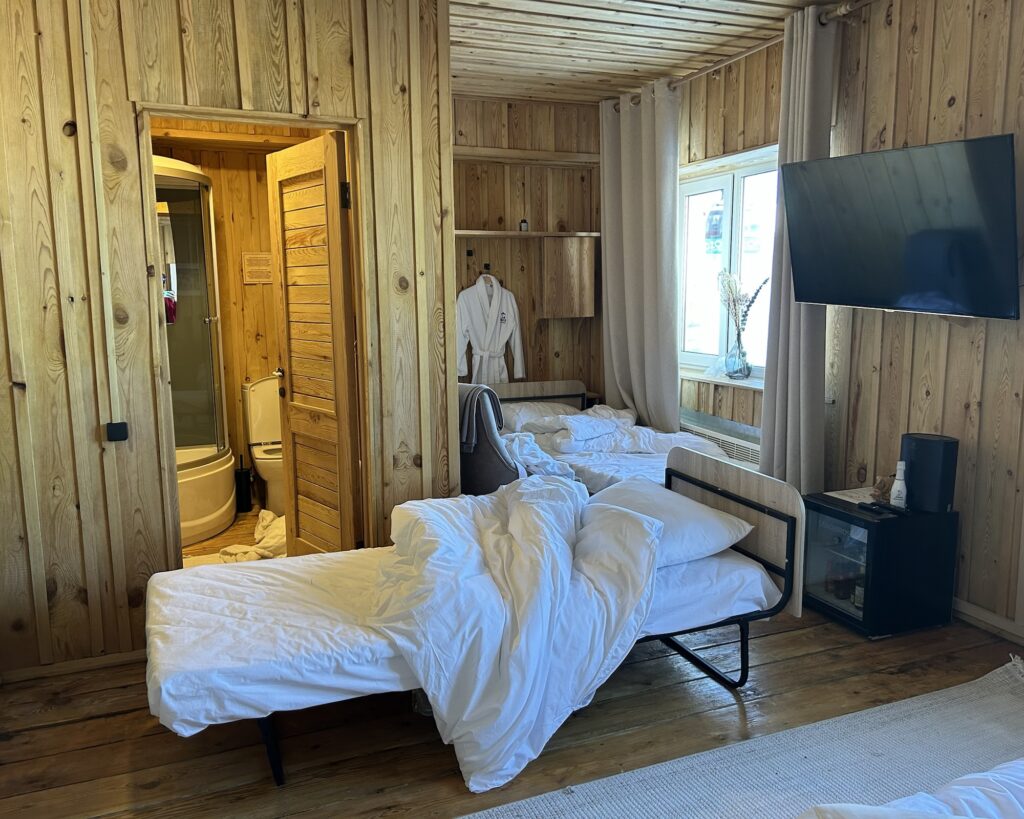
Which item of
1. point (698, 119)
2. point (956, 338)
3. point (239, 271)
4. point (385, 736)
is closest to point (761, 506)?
point (956, 338)

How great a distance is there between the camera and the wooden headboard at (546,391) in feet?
19.9

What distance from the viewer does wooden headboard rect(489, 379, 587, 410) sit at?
6.06m

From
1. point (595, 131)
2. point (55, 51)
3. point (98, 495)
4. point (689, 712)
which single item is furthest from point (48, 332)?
point (595, 131)

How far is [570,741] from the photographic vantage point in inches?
110

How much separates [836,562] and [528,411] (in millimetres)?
2379

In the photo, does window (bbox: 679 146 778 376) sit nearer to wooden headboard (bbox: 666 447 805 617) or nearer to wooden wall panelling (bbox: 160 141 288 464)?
wooden headboard (bbox: 666 447 805 617)

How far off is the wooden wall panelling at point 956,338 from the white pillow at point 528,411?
209 centimetres

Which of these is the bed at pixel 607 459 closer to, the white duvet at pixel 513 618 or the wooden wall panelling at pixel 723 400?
the wooden wall panelling at pixel 723 400

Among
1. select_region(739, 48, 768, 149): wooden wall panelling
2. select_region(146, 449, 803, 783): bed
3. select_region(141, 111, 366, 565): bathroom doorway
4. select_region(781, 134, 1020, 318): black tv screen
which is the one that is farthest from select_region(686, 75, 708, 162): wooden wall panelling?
select_region(146, 449, 803, 783): bed

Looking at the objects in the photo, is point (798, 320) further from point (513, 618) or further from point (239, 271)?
point (239, 271)

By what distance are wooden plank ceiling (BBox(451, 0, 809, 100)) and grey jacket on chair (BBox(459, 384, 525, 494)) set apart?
1.82 metres

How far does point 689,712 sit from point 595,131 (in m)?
4.34

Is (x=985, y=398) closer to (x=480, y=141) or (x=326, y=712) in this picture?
(x=326, y=712)

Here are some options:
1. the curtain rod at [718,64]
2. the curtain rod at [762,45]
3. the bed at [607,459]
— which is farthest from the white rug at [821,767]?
the curtain rod at [718,64]
